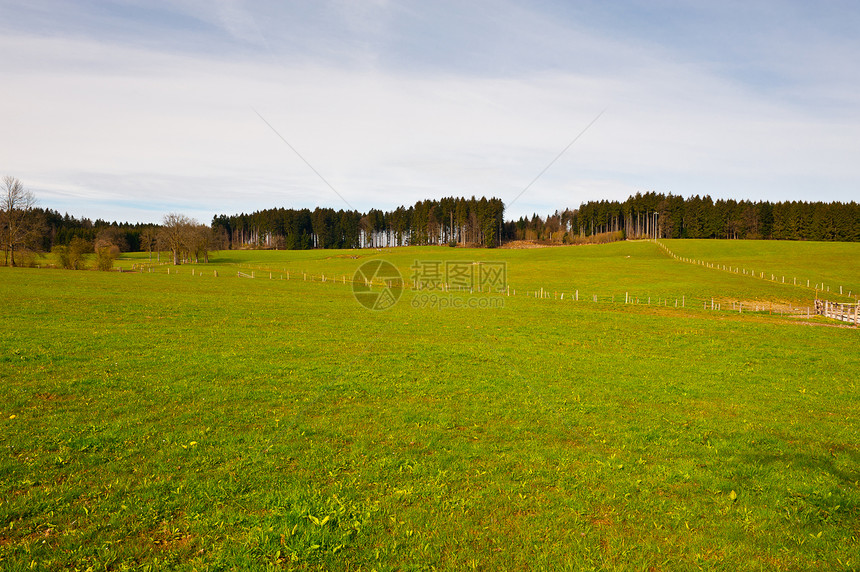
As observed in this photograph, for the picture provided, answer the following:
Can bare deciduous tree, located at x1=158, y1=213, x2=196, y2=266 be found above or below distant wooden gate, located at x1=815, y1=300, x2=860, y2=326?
above

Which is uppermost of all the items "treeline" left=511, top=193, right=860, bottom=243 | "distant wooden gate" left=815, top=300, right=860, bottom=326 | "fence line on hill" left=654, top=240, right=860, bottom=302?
"treeline" left=511, top=193, right=860, bottom=243

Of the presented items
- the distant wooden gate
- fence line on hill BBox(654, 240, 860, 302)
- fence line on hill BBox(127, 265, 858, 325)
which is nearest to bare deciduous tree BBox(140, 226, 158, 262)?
fence line on hill BBox(127, 265, 858, 325)

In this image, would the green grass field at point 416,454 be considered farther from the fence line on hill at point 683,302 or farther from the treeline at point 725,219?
the treeline at point 725,219

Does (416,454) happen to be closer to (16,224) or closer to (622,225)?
(16,224)

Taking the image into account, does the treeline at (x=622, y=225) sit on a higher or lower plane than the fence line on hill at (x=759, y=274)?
higher

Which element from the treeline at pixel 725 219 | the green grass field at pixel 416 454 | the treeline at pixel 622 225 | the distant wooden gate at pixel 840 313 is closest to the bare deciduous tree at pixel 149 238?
the treeline at pixel 622 225

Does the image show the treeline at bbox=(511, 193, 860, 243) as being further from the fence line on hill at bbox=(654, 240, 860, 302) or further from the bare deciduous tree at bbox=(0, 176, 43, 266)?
the bare deciduous tree at bbox=(0, 176, 43, 266)

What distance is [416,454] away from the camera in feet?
30.8

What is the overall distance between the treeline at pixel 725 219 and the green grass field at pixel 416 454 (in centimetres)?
16695

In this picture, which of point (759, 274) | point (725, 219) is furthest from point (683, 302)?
point (725, 219)

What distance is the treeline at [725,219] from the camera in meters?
143

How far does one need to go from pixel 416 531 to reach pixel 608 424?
Answer: 6964 millimetres

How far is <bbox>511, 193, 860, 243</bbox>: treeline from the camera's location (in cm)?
14312

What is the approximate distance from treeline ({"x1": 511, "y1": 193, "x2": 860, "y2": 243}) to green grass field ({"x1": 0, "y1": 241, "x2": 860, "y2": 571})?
167 meters
